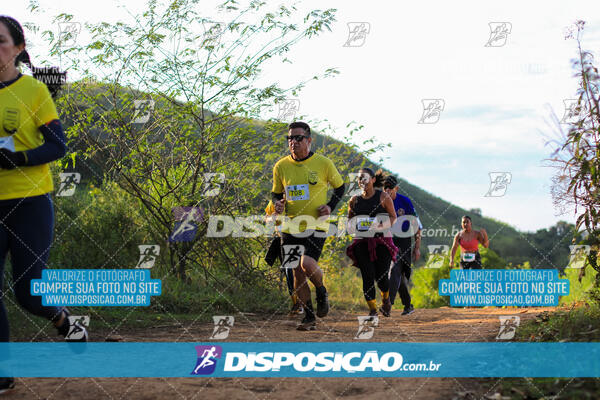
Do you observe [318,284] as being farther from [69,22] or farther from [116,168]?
[69,22]

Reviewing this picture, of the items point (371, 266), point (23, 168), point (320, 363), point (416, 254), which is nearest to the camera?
point (23, 168)

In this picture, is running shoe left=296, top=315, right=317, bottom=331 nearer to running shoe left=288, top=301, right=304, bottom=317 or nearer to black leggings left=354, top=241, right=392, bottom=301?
black leggings left=354, top=241, right=392, bottom=301

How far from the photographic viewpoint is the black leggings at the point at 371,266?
8.18m

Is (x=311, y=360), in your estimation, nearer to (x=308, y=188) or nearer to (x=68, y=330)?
(x=68, y=330)

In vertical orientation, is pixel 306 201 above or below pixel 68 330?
above

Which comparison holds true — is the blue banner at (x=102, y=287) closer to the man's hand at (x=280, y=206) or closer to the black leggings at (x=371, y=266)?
the man's hand at (x=280, y=206)

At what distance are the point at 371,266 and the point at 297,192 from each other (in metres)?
1.93

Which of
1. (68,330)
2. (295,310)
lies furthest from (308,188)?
(68,330)

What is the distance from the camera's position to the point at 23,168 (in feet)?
13.2

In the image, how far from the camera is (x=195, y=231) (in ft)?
32.7

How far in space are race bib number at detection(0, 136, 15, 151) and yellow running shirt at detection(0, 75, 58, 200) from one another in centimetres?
3

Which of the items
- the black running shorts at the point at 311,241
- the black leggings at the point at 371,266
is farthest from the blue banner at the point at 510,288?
the black running shorts at the point at 311,241

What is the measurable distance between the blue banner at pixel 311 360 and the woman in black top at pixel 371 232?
2436 millimetres

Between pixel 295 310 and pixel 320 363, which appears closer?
pixel 320 363
